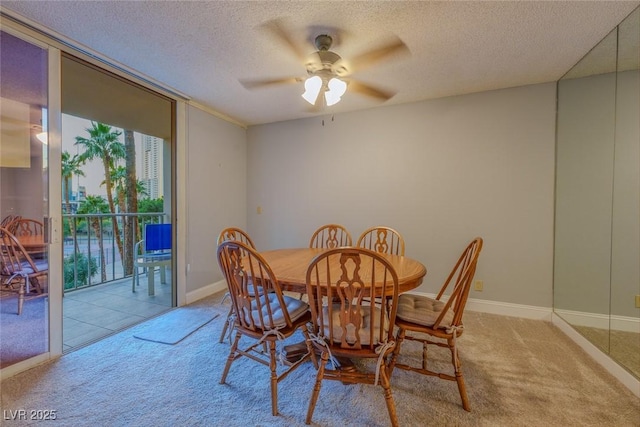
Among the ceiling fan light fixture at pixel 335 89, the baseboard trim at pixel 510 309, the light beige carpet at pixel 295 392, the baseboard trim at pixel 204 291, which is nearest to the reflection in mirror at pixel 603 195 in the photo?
the baseboard trim at pixel 510 309

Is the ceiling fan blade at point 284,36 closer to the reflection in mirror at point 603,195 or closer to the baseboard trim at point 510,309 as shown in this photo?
the reflection in mirror at point 603,195

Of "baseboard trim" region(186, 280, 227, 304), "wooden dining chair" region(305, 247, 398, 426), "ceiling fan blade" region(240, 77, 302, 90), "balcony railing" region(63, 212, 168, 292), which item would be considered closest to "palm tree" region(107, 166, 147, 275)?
"balcony railing" region(63, 212, 168, 292)

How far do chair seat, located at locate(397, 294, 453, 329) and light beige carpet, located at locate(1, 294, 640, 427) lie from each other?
45 cm

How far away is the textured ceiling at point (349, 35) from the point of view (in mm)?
1652

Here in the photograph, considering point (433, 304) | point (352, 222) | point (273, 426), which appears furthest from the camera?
point (352, 222)

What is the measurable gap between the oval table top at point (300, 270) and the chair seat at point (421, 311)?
0.61 ft

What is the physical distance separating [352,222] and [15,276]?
10.0 ft

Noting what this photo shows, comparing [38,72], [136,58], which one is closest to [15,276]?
[38,72]

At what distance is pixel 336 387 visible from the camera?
1.71 meters

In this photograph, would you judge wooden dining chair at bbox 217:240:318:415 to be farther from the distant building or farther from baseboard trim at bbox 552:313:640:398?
the distant building

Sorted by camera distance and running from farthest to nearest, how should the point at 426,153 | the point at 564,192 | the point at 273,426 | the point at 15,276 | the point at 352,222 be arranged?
the point at 352,222 → the point at 426,153 → the point at 564,192 → the point at 15,276 → the point at 273,426

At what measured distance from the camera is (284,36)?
1919 millimetres

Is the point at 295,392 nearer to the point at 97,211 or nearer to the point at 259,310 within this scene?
the point at 259,310

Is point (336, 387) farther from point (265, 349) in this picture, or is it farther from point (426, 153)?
point (426, 153)
